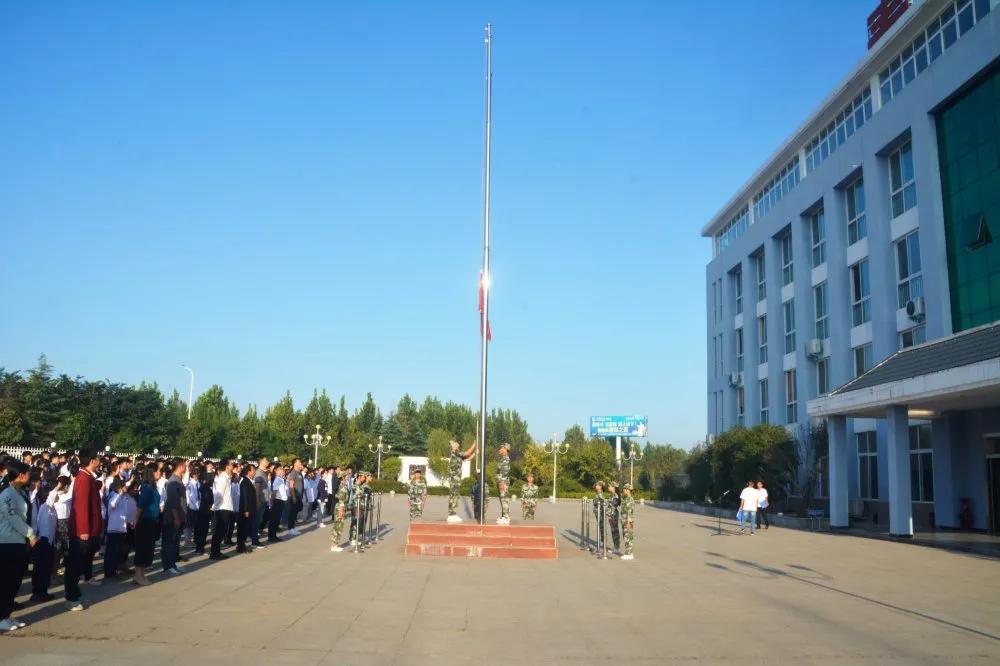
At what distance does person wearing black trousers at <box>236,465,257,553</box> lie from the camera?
15516mm

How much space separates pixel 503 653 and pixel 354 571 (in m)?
6.67

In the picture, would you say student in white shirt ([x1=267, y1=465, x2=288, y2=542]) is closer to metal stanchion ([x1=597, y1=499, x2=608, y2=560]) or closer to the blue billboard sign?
metal stanchion ([x1=597, y1=499, x2=608, y2=560])

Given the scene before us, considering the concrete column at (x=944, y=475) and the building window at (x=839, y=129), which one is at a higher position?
the building window at (x=839, y=129)

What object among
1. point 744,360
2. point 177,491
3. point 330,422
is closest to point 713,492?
point 744,360

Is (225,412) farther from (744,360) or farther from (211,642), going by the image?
(211,642)

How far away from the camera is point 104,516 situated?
497 inches

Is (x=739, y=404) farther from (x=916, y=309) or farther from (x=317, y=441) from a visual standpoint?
(x=317, y=441)

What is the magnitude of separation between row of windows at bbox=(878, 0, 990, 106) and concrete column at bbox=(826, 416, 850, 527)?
1292cm

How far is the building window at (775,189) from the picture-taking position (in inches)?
1581

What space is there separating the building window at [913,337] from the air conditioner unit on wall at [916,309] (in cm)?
55

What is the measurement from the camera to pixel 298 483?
73.8 feet

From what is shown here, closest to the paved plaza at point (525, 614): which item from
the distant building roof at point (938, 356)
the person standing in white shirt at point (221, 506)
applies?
the person standing in white shirt at point (221, 506)

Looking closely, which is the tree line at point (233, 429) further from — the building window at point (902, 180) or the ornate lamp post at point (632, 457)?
the building window at point (902, 180)

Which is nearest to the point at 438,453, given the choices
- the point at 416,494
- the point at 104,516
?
the point at 416,494
